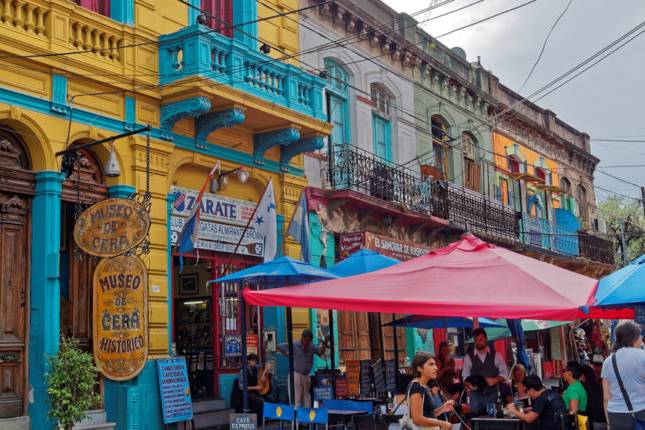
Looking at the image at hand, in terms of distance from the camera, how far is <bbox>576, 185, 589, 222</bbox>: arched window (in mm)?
35500

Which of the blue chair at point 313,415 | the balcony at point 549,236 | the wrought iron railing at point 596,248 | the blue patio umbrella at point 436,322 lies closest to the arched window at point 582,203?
the wrought iron railing at point 596,248

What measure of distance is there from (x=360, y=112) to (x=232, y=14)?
476cm

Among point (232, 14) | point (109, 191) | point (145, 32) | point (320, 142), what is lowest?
point (109, 191)

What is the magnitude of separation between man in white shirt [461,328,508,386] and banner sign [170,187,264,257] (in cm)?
514

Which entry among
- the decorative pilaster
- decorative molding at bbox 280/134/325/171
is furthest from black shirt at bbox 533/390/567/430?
decorative molding at bbox 280/134/325/171

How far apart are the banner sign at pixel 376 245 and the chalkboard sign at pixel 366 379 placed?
13.7 feet

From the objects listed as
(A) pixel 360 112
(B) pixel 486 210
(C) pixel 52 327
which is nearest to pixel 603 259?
(B) pixel 486 210

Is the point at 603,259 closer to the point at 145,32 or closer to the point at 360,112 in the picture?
the point at 360,112

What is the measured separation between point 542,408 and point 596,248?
26.0m

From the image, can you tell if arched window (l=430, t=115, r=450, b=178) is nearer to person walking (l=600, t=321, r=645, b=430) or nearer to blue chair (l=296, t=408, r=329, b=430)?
blue chair (l=296, t=408, r=329, b=430)

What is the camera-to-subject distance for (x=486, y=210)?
24.8 meters

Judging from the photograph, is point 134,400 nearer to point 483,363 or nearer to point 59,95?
point 59,95

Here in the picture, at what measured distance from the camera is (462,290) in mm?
8680

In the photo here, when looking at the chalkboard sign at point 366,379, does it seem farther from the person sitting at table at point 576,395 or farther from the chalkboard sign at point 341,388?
the person sitting at table at point 576,395
